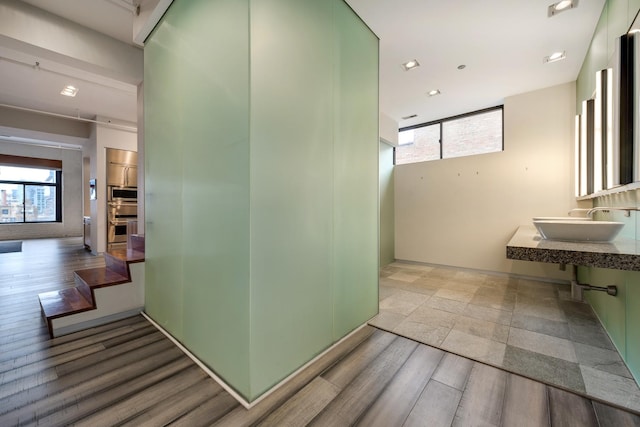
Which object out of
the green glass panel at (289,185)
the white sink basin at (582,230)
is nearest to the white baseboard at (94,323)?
the green glass panel at (289,185)

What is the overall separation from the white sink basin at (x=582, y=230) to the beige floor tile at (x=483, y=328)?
3.55 feet

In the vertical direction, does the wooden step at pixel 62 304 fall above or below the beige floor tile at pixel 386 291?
above

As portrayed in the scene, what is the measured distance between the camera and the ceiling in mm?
2457

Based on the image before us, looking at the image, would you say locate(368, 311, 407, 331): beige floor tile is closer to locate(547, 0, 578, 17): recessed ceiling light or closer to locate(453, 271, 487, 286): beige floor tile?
locate(453, 271, 487, 286): beige floor tile

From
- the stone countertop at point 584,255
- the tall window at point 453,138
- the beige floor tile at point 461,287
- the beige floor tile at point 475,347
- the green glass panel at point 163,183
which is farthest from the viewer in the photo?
the tall window at point 453,138

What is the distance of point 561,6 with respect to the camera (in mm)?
2363

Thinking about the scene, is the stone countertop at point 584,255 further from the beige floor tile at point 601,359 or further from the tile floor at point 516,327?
the beige floor tile at point 601,359

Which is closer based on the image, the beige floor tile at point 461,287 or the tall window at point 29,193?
the beige floor tile at point 461,287

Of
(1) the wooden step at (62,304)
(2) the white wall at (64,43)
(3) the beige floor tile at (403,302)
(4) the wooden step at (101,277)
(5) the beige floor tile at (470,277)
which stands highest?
(2) the white wall at (64,43)

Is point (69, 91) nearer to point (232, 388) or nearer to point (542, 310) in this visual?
point (232, 388)

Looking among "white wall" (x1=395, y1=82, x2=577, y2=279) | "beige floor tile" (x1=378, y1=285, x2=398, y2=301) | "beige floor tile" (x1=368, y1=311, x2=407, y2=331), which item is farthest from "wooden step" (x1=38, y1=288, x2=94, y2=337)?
"white wall" (x1=395, y1=82, x2=577, y2=279)

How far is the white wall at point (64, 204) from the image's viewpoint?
27.0 ft

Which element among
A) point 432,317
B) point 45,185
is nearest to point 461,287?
point 432,317

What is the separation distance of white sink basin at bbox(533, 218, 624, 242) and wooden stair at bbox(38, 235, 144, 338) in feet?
12.3
